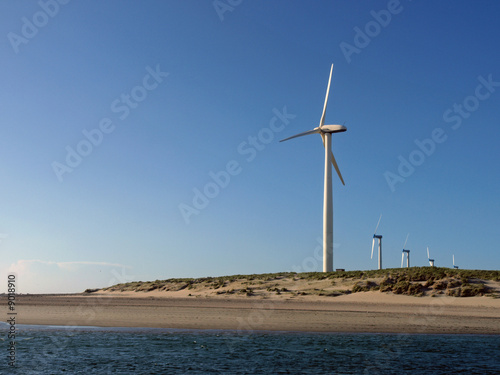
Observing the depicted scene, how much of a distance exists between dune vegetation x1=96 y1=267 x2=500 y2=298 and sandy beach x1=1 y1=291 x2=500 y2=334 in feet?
7.02

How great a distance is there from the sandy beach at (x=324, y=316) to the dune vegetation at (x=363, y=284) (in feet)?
7.02

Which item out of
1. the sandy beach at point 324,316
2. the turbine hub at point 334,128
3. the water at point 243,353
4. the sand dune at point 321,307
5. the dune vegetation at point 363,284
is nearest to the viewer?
the water at point 243,353

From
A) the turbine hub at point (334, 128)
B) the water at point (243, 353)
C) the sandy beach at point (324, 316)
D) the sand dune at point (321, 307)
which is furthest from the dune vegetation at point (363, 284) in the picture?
the turbine hub at point (334, 128)

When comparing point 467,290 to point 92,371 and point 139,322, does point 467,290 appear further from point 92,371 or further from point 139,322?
point 92,371

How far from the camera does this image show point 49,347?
21812 millimetres

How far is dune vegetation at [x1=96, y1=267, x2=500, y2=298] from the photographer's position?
157 feet

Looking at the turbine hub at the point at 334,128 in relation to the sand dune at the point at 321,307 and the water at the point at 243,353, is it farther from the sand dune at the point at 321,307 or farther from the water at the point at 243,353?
the water at the point at 243,353

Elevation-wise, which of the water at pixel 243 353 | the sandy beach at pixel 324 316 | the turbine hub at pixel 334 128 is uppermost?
the turbine hub at pixel 334 128

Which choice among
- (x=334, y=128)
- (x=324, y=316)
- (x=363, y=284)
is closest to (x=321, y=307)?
(x=324, y=316)

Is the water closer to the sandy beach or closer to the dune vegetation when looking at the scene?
the sandy beach

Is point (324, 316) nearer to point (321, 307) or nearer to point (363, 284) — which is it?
point (321, 307)

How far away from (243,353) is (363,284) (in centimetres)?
3486

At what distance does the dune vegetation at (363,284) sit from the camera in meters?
47.9

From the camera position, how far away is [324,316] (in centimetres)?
3519
